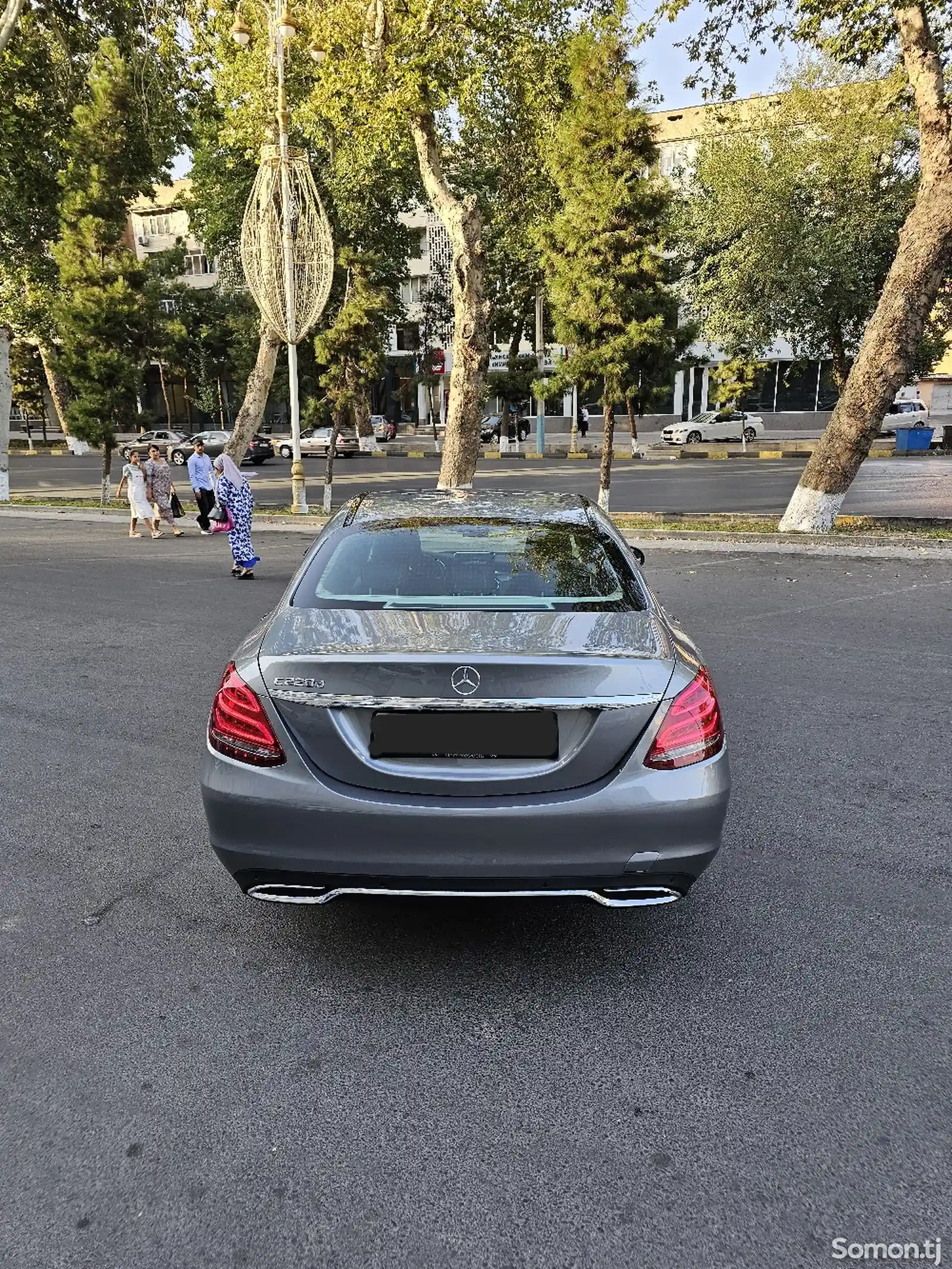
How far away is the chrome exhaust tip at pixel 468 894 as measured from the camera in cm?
270

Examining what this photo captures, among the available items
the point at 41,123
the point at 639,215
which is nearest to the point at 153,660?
the point at 639,215

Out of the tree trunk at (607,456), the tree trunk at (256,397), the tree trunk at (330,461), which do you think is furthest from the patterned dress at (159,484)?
the tree trunk at (607,456)

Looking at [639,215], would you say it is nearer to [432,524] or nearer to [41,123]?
[432,524]

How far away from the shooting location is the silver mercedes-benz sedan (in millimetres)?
2656

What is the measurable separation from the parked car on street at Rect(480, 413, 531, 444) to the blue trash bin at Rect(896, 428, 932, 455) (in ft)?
61.0

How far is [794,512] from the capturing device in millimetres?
13789

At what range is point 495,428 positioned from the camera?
160ft

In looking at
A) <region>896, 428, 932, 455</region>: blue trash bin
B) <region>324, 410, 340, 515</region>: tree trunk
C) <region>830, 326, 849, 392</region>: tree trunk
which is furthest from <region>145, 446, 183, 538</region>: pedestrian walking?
<region>896, 428, 932, 455</region>: blue trash bin

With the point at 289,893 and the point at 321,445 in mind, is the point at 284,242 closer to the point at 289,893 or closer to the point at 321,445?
the point at 289,893

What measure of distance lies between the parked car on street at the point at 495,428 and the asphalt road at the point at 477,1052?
43.1 meters

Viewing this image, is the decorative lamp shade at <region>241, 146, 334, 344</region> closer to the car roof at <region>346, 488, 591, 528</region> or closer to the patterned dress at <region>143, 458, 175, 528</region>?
the patterned dress at <region>143, 458, 175, 528</region>

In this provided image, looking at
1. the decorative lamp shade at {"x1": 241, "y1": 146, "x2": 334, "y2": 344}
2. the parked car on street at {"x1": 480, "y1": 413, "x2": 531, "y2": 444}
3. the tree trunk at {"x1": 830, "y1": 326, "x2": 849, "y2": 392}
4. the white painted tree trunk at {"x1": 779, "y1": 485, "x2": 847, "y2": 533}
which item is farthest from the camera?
the parked car on street at {"x1": 480, "y1": 413, "x2": 531, "y2": 444}

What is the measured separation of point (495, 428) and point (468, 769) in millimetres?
47514

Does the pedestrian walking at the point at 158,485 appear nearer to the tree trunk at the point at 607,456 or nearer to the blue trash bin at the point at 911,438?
the tree trunk at the point at 607,456
